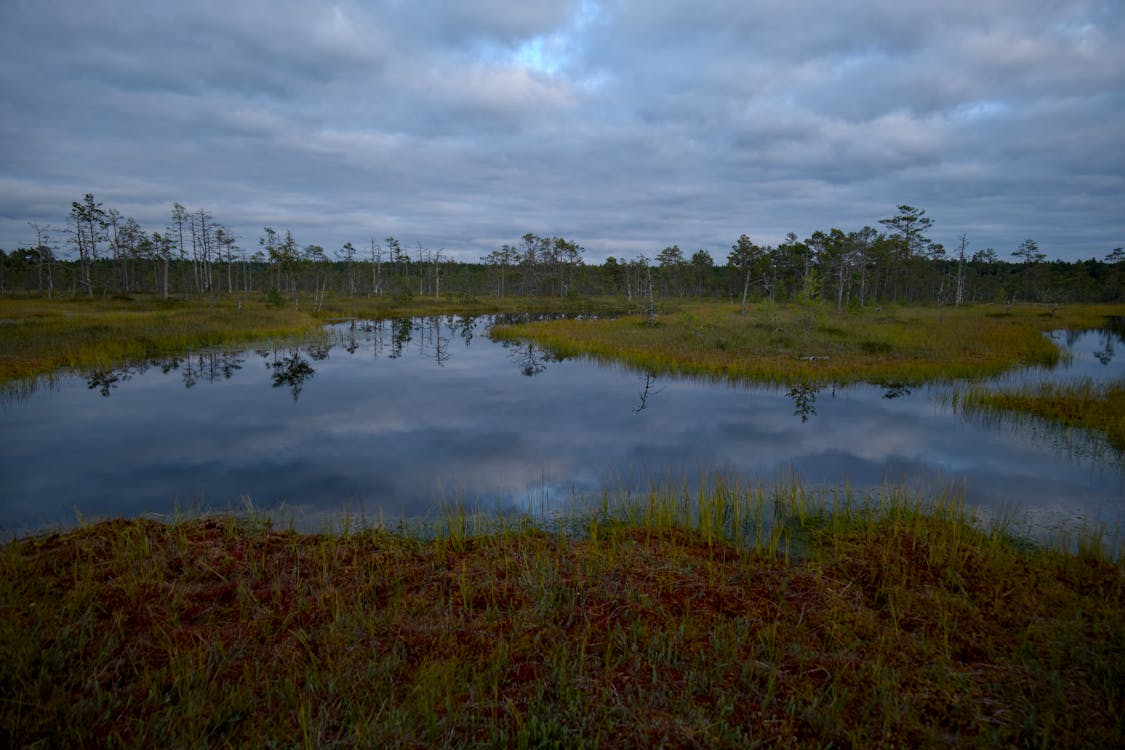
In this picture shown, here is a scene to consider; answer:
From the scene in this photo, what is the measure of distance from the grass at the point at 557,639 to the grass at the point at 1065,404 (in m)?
9.91

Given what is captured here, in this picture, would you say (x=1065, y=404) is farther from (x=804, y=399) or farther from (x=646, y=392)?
(x=646, y=392)

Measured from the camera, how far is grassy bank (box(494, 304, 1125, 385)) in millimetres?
22750

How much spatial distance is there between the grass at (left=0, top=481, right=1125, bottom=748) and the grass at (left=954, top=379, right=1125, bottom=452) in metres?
9.91

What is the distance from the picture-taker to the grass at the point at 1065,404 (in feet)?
47.5

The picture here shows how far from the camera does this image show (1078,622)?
5.41 meters

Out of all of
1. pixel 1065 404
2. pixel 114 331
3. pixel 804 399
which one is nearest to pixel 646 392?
pixel 804 399

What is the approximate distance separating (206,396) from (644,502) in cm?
1786

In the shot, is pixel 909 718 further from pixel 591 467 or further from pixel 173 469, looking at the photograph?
pixel 173 469

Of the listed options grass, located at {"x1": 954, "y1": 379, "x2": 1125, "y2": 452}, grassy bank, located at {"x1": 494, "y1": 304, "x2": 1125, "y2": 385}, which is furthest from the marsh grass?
grass, located at {"x1": 954, "y1": 379, "x2": 1125, "y2": 452}

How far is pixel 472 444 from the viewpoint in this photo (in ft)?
48.0

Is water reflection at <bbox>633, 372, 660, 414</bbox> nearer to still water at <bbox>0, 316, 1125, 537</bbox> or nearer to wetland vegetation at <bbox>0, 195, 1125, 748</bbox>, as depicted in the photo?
still water at <bbox>0, 316, 1125, 537</bbox>

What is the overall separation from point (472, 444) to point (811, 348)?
1975 centimetres

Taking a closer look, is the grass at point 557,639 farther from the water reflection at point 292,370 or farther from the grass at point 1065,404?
the water reflection at point 292,370

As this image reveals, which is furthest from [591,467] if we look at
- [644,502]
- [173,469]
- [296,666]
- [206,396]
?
[206,396]
